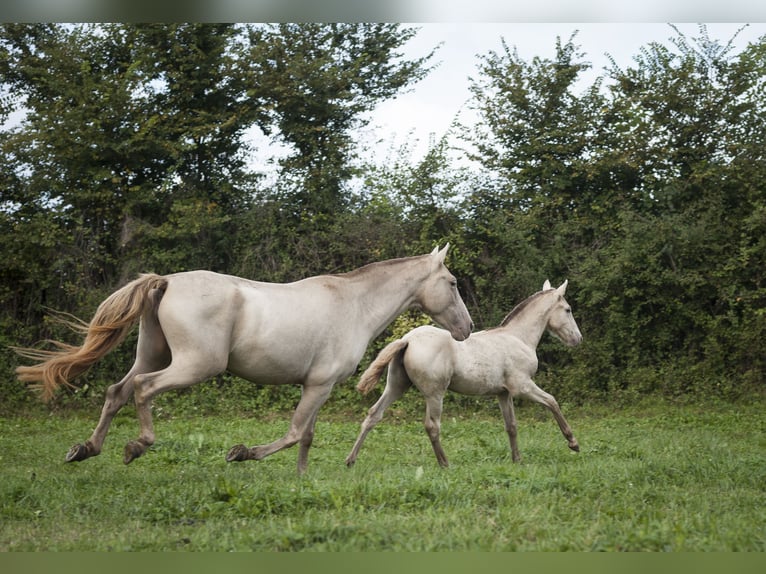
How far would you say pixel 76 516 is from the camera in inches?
188

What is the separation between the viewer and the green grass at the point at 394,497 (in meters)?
4.04

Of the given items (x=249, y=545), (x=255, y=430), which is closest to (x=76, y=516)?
(x=249, y=545)

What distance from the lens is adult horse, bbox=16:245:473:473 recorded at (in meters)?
5.92

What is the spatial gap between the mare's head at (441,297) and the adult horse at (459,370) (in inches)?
15.3

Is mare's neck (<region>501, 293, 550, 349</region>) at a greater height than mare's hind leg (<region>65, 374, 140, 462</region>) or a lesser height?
greater

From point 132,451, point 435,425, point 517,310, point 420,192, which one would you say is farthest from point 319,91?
point 132,451

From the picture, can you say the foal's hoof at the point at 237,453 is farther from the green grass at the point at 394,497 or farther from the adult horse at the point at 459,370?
the adult horse at the point at 459,370

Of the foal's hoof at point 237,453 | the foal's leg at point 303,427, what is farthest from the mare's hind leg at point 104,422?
the foal's leg at point 303,427

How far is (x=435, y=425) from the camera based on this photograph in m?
7.58

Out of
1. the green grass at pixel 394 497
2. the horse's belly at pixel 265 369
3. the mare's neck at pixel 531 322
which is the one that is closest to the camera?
the green grass at pixel 394 497

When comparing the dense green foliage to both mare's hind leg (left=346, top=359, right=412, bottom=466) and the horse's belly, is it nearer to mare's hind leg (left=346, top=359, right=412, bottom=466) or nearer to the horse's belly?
mare's hind leg (left=346, top=359, right=412, bottom=466)

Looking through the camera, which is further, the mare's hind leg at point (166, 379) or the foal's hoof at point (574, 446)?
the foal's hoof at point (574, 446)

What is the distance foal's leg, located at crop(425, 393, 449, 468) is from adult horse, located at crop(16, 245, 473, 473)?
106 cm

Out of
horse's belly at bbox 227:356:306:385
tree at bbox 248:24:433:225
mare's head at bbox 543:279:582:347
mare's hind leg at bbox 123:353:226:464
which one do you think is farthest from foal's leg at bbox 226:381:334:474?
tree at bbox 248:24:433:225
